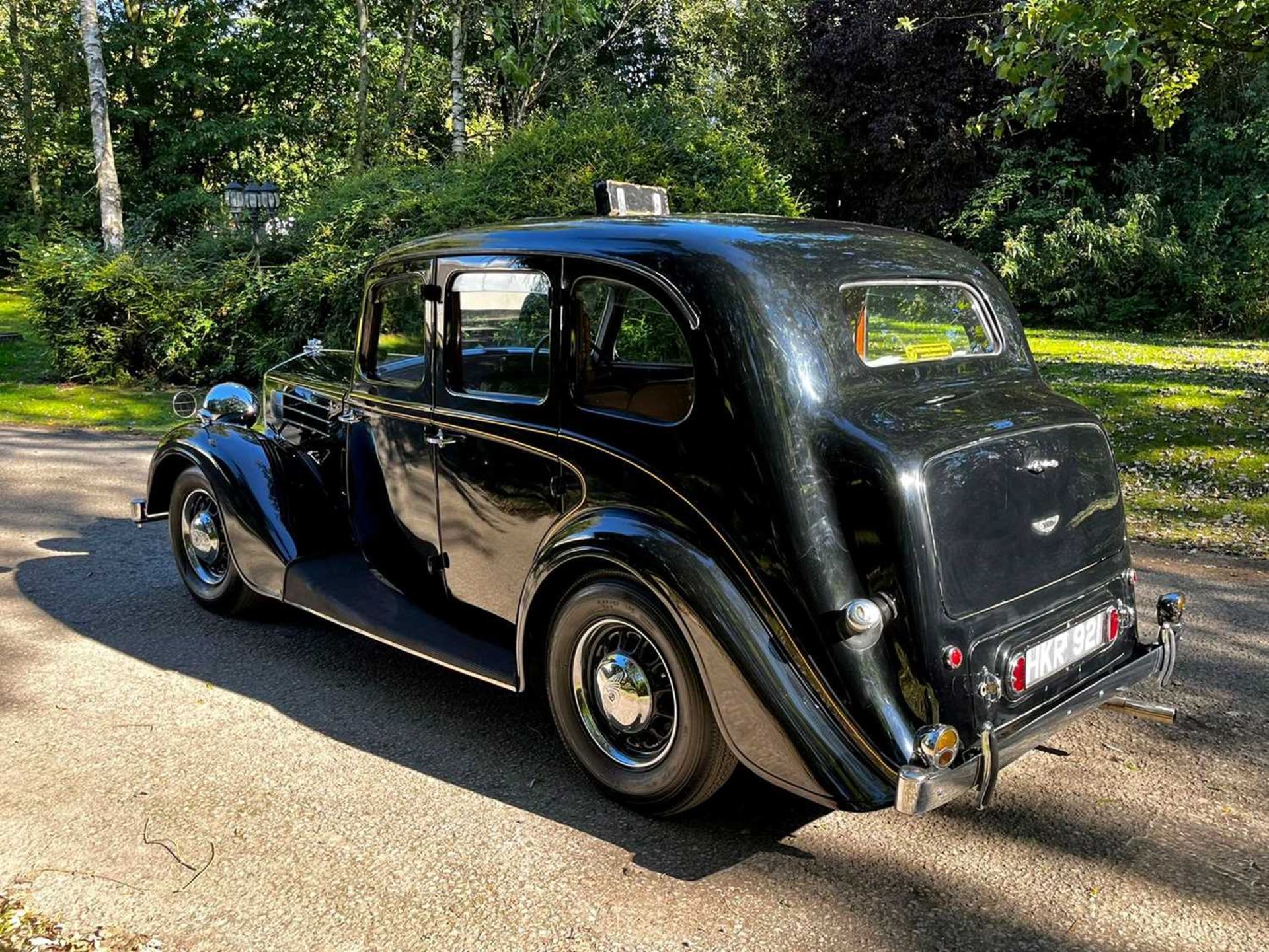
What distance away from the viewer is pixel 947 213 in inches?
872

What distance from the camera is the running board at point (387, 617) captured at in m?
3.74

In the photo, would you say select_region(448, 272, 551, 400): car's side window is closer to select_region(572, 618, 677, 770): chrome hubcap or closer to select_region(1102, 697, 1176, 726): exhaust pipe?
select_region(572, 618, 677, 770): chrome hubcap

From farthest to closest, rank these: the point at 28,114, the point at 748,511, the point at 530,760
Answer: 1. the point at 28,114
2. the point at 530,760
3. the point at 748,511

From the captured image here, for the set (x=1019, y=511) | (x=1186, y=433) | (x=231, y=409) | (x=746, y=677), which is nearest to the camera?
(x=746, y=677)

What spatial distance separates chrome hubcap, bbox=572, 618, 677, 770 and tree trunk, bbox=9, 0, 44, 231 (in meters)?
29.8

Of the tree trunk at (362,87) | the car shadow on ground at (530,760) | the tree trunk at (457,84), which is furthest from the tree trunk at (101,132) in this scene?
the car shadow on ground at (530,760)

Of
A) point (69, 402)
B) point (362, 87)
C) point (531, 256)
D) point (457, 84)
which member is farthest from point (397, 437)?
point (362, 87)

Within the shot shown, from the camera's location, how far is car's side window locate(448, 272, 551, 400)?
147 inches

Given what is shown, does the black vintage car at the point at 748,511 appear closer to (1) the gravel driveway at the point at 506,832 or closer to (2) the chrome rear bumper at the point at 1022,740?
(2) the chrome rear bumper at the point at 1022,740

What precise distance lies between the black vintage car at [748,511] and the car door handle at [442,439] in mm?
29

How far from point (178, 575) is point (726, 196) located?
800 cm

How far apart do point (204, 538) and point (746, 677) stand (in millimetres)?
3518

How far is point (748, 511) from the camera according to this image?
3018 millimetres

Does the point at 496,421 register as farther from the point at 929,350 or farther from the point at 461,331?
the point at 929,350
